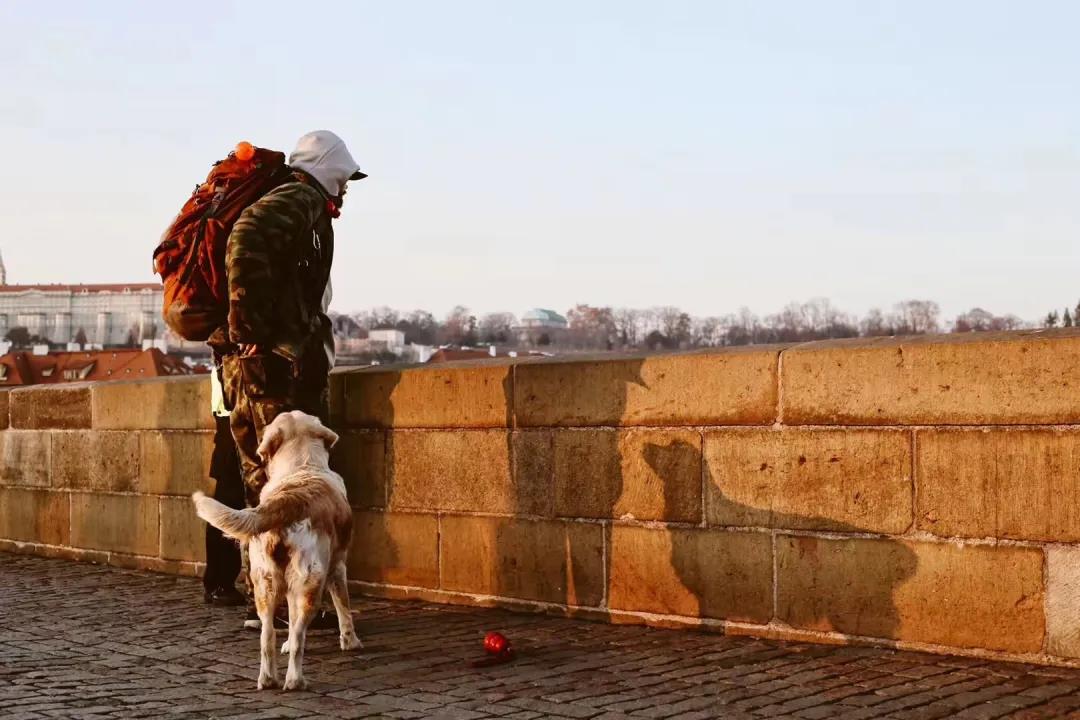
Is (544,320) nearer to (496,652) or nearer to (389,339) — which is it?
(389,339)

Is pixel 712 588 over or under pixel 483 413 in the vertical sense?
under

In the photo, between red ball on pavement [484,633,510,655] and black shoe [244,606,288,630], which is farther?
black shoe [244,606,288,630]

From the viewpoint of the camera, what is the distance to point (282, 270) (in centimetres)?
665

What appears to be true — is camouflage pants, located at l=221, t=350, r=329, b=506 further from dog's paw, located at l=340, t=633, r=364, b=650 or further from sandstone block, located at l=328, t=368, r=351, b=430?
sandstone block, located at l=328, t=368, r=351, b=430

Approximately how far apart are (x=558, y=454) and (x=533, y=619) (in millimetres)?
800

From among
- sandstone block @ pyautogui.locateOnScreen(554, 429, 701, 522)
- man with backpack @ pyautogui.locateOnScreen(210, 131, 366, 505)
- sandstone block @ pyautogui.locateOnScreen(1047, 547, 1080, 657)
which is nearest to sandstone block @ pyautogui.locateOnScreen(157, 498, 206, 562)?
man with backpack @ pyautogui.locateOnScreen(210, 131, 366, 505)

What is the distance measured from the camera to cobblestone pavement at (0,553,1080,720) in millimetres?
5062

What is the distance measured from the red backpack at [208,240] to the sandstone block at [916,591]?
2843 millimetres

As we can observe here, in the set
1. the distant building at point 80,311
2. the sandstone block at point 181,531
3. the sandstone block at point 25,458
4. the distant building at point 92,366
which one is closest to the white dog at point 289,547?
the sandstone block at point 181,531

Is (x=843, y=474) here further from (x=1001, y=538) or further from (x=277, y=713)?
(x=277, y=713)

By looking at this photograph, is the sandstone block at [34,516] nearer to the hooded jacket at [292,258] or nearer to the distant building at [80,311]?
the hooded jacket at [292,258]

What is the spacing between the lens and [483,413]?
757 centimetres

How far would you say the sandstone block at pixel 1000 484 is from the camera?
555 cm

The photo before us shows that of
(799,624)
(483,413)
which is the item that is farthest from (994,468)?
(483,413)
